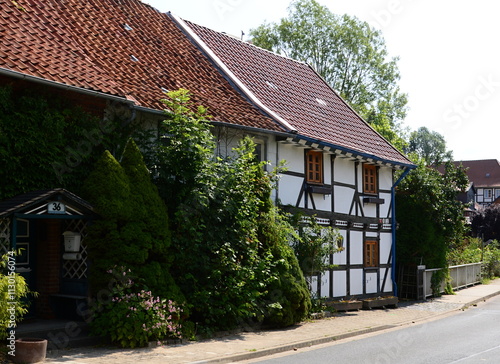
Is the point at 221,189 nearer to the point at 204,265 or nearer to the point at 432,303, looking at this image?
the point at 204,265

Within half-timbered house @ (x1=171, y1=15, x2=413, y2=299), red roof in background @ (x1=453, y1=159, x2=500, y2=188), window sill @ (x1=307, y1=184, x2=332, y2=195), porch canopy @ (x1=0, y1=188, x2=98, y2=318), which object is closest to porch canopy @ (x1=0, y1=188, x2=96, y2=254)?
porch canopy @ (x1=0, y1=188, x2=98, y2=318)

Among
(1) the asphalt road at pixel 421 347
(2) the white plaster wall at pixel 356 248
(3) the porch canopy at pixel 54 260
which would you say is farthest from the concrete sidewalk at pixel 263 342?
(3) the porch canopy at pixel 54 260

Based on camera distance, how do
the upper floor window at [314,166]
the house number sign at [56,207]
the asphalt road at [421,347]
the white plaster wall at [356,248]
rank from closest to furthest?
the asphalt road at [421,347] → the house number sign at [56,207] → the upper floor window at [314,166] → the white plaster wall at [356,248]

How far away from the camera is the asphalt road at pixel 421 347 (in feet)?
37.7

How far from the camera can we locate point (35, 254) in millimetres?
13742

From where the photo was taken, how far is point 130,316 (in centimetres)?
1204

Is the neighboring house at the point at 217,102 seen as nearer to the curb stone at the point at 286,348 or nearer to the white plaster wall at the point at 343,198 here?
the white plaster wall at the point at 343,198

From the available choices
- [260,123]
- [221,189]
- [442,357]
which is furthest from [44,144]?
[442,357]

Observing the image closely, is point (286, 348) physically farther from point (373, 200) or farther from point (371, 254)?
point (373, 200)

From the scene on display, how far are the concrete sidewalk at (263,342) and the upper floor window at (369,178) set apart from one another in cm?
405

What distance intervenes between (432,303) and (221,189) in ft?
39.6

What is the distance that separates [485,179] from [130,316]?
8783 centimetres

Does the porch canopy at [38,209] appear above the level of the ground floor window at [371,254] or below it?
above

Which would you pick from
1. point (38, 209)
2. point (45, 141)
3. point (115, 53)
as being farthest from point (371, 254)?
point (38, 209)
